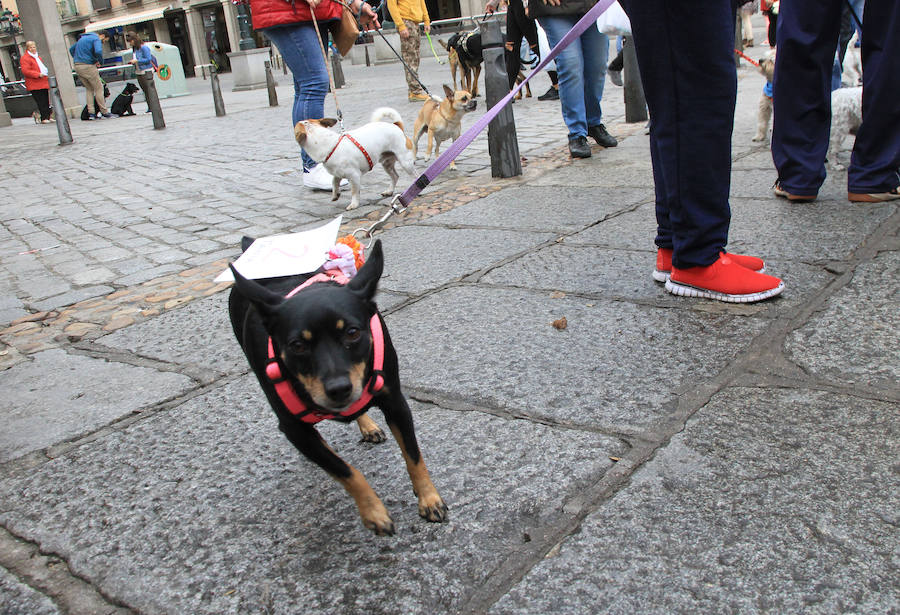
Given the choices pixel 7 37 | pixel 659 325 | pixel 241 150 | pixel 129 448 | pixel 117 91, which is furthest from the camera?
pixel 7 37

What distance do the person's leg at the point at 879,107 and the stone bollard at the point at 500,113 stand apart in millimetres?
2443

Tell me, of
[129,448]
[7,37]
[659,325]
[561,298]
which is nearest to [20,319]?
[129,448]

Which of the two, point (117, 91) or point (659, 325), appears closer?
point (659, 325)

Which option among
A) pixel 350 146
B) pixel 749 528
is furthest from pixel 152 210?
pixel 749 528

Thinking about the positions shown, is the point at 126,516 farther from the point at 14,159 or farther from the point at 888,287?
the point at 14,159

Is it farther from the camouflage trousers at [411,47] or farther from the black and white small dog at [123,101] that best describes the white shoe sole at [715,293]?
the black and white small dog at [123,101]

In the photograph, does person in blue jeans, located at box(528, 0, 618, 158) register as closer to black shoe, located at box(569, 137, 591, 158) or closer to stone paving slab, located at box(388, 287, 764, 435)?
black shoe, located at box(569, 137, 591, 158)

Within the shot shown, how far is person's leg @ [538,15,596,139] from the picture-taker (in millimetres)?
5801

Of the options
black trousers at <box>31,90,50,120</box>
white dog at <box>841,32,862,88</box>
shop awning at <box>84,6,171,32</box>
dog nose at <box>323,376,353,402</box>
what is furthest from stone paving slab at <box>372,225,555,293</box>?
shop awning at <box>84,6,171,32</box>

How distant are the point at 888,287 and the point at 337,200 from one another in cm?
396

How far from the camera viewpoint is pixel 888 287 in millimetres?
2803

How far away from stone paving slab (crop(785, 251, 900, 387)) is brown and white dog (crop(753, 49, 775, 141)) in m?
3.12

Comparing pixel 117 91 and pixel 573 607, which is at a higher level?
pixel 117 91

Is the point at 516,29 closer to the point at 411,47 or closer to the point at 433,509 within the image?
the point at 411,47
